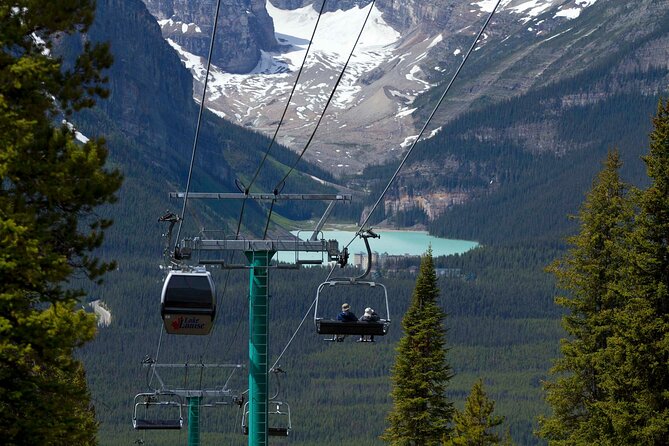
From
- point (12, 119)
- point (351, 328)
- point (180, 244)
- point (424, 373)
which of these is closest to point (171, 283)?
point (180, 244)

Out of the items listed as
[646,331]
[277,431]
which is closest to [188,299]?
[646,331]

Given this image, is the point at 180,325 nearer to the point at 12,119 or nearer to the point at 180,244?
the point at 180,244

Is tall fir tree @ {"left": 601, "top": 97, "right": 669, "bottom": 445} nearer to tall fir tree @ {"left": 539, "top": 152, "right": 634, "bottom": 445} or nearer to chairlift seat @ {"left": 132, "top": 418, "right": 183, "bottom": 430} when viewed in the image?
tall fir tree @ {"left": 539, "top": 152, "right": 634, "bottom": 445}

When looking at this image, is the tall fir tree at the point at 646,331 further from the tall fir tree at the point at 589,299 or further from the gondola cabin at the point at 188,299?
the gondola cabin at the point at 188,299

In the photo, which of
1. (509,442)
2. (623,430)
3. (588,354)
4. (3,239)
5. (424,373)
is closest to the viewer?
(3,239)

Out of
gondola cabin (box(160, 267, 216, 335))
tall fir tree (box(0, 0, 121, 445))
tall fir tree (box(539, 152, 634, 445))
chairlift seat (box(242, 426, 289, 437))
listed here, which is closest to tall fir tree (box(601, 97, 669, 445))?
tall fir tree (box(539, 152, 634, 445))

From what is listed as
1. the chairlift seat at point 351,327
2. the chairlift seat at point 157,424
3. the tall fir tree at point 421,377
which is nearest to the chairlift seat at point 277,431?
the tall fir tree at point 421,377
